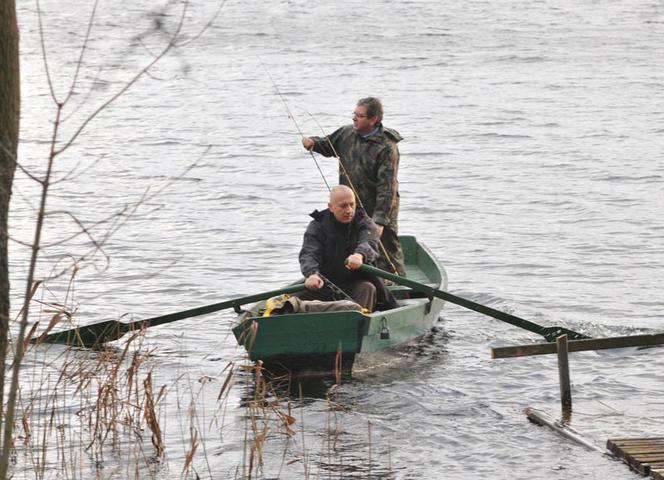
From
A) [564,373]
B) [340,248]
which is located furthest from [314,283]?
[564,373]

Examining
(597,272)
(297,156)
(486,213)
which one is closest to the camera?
(597,272)

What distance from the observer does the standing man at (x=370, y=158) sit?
10547 millimetres

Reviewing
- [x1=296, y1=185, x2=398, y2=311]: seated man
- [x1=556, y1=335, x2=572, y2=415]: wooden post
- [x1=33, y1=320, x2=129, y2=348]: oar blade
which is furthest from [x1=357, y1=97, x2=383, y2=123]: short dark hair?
[x1=556, y1=335, x2=572, y2=415]: wooden post

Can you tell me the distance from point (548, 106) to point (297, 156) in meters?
6.83

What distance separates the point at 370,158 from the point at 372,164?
6 cm

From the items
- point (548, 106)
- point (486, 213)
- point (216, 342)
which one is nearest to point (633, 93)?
point (548, 106)

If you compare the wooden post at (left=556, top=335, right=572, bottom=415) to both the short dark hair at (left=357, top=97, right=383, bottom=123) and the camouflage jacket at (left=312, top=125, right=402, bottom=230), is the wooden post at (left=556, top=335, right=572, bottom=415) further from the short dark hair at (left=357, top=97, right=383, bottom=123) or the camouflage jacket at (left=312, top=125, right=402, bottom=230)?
the short dark hair at (left=357, top=97, right=383, bottom=123)

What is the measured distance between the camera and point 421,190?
20609 millimetres

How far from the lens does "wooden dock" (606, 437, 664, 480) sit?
700cm

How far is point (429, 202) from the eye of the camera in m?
19.7

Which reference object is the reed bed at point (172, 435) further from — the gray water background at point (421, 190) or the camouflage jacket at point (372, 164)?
the camouflage jacket at point (372, 164)

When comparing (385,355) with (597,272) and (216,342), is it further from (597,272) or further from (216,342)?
(597,272)

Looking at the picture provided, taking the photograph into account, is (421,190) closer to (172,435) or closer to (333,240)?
(333,240)

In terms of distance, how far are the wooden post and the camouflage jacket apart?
2361mm
